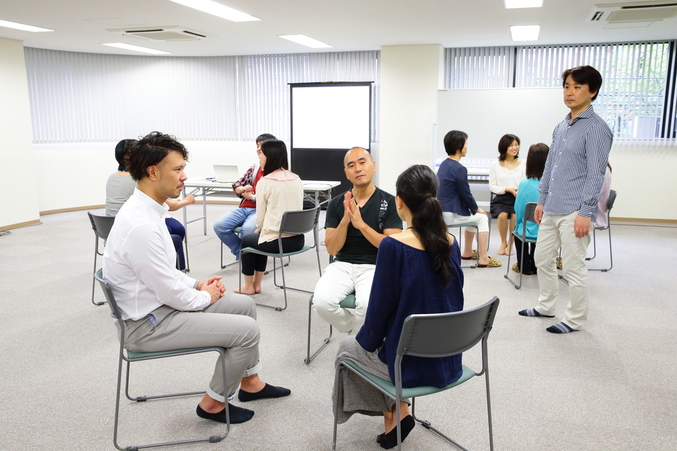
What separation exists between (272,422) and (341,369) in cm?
61

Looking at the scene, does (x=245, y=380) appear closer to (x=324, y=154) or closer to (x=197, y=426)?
(x=197, y=426)

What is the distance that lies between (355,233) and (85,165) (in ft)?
23.7

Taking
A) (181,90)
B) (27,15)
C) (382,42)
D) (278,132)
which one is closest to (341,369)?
(27,15)

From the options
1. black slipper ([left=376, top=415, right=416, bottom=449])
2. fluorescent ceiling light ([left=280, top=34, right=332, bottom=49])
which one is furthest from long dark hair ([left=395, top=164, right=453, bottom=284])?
fluorescent ceiling light ([left=280, top=34, right=332, bottom=49])

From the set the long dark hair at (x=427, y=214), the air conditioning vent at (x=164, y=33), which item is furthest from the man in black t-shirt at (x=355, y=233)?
the air conditioning vent at (x=164, y=33)

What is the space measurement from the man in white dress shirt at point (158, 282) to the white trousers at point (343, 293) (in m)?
0.54

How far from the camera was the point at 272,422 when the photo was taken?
2441mm

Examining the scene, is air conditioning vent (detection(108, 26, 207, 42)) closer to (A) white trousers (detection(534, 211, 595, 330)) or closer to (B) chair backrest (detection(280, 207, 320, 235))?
(B) chair backrest (detection(280, 207, 320, 235))

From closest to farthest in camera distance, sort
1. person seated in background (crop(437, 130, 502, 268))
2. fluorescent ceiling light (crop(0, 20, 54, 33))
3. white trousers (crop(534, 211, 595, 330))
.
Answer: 1. white trousers (crop(534, 211, 595, 330))
2. person seated in background (crop(437, 130, 502, 268))
3. fluorescent ceiling light (crop(0, 20, 54, 33))

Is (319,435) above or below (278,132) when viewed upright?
below

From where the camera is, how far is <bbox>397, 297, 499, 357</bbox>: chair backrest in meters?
1.73

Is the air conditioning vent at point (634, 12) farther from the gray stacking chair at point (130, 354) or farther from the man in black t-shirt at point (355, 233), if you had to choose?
the gray stacking chair at point (130, 354)

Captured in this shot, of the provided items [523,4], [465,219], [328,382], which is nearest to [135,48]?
[523,4]

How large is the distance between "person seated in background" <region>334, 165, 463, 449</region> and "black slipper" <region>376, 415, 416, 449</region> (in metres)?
0.30
